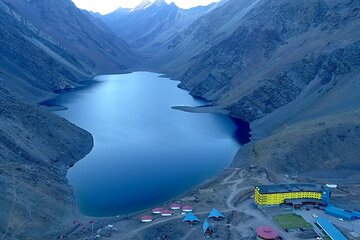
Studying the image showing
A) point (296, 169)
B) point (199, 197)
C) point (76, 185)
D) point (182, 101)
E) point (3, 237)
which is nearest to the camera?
point (3, 237)

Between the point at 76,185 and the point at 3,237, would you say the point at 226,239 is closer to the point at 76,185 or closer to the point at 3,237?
the point at 3,237

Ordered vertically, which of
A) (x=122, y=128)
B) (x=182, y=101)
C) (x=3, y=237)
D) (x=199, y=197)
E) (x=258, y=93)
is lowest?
(x=3, y=237)

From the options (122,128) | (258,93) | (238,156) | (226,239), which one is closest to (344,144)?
(238,156)

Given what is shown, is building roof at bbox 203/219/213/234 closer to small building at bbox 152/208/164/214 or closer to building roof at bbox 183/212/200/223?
building roof at bbox 183/212/200/223

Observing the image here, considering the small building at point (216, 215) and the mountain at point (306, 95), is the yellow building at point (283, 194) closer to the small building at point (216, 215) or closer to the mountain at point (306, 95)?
the small building at point (216, 215)

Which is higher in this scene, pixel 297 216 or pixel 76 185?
pixel 76 185

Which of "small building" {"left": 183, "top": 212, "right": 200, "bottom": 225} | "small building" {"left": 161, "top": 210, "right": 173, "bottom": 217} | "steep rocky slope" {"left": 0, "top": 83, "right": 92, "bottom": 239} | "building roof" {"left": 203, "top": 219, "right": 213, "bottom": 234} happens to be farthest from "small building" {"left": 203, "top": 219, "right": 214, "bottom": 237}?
"steep rocky slope" {"left": 0, "top": 83, "right": 92, "bottom": 239}

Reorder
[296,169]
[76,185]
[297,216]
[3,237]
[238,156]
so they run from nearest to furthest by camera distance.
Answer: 1. [3,237]
2. [297,216]
3. [76,185]
4. [296,169]
5. [238,156]

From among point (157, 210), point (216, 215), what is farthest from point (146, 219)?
point (216, 215)
